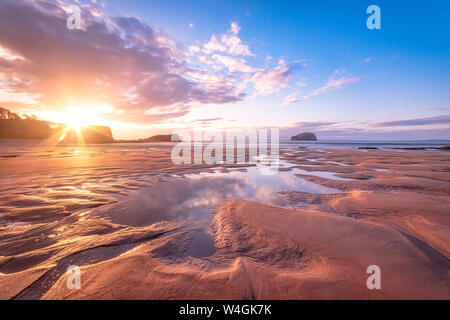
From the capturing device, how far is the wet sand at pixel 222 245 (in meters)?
1.90

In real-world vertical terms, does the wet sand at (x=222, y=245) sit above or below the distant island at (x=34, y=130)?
below

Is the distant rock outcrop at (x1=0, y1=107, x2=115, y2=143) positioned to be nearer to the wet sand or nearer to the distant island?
the distant island

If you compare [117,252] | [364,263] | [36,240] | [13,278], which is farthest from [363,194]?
[36,240]

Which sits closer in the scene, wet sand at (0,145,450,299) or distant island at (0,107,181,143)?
wet sand at (0,145,450,299)

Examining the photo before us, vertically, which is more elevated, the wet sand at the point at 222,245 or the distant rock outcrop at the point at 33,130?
the distant rock outcrop at the point at 33,130

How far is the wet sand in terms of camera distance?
75.0 inches

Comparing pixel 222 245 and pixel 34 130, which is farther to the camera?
pixel 34 130

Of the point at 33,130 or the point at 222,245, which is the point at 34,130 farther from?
the point at 222,245

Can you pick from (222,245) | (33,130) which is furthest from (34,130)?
(222,245)

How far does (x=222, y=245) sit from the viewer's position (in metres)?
2.88

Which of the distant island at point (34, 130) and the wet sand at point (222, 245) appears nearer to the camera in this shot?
the wet sand at point (222, 245)

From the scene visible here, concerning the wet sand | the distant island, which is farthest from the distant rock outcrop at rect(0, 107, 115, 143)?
the wet sand

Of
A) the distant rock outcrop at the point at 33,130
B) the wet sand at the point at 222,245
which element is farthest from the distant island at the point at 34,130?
the wet sand at the point at 222,245

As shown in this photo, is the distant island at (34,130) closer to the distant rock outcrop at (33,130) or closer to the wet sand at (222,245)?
the distant rock outcrop at (33,130)
